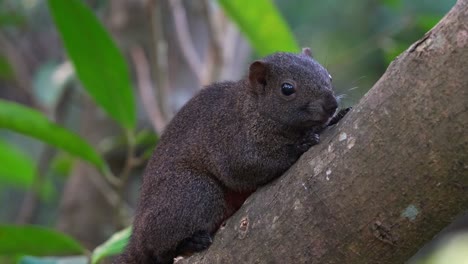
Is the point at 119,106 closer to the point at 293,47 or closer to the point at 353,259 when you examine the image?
the point at 293,47

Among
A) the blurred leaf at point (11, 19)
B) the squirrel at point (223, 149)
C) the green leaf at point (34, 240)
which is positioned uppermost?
the blurred leaf at point (11, 19)

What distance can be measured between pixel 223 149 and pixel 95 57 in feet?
4.01

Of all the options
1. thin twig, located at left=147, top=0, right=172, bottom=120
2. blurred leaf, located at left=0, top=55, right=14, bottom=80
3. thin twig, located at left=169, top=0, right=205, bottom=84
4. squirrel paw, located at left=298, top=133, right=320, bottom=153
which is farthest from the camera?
blurred leaf, located at left=0, top=55, right=14, bottom=80

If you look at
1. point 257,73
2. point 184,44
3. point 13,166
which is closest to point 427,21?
point 184,44

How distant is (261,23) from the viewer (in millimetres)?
4219

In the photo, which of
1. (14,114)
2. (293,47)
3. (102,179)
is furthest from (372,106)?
(102,179)

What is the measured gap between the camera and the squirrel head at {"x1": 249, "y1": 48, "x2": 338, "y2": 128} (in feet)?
10.2

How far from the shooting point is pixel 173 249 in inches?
125

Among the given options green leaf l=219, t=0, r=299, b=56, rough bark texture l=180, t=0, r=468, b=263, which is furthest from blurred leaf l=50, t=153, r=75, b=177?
rough bark texture l=180, t=0, r=468, b=263

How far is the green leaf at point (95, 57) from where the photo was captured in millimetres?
4027

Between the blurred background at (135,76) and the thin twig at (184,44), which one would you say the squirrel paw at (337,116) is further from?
the thin twig at (184,44)

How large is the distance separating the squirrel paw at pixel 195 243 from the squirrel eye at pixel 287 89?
0.71 metres

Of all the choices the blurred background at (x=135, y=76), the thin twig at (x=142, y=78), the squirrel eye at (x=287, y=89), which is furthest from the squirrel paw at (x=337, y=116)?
the thin twig at (x=142, y=78)

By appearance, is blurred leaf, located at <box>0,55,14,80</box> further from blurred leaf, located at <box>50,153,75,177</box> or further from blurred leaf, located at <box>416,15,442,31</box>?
blurred leaf, located at <box>416,15,442,31</box>
